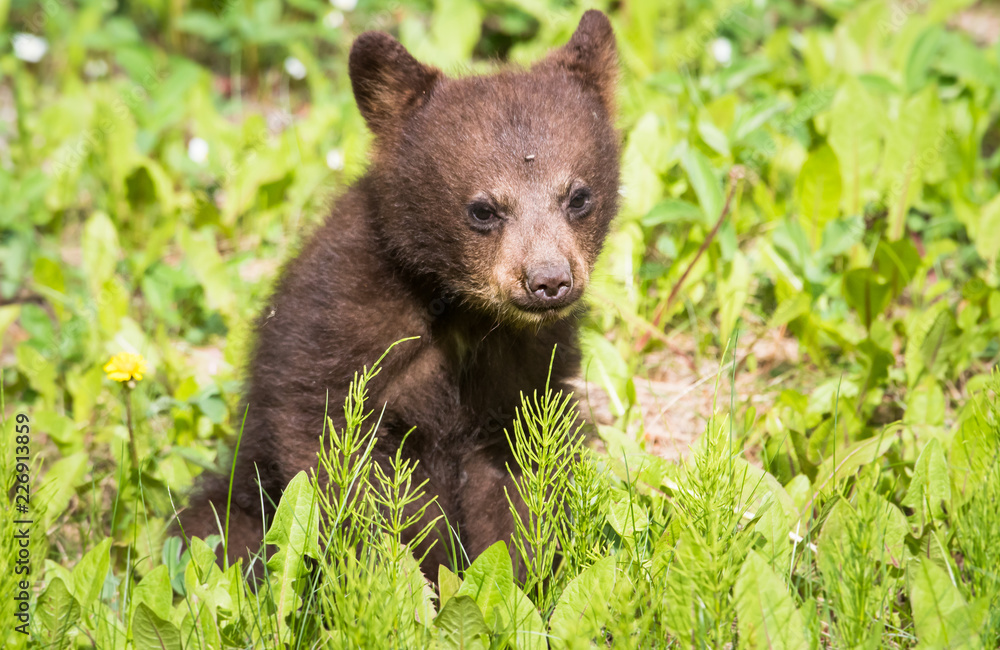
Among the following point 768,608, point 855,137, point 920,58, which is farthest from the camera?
point 920,58

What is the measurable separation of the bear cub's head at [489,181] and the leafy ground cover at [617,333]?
1.52 feet

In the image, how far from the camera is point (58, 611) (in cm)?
283

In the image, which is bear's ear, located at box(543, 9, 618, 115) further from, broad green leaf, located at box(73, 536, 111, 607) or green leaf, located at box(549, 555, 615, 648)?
broad green leaf, located at box(73, 536, 111, 607)

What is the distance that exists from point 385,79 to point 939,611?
7.83 feet

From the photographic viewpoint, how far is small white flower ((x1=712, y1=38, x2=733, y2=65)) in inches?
270

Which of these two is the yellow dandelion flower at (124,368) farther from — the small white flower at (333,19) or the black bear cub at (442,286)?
the small white flower at (333,19)

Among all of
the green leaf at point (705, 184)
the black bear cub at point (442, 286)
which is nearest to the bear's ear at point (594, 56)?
the black bear cub at point (442, 286)

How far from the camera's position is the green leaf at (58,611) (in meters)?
2.81

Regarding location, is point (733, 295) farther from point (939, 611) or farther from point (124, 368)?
point (124, 368)

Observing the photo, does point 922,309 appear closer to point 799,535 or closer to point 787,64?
point 799,535

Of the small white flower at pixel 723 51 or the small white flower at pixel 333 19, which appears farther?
the small white flower at pixel 333 19

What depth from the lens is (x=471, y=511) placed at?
11.9ft

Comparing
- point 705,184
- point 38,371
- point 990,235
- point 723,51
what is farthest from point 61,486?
point 723,51

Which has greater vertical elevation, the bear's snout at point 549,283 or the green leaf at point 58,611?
the bear's snout at point 549,283
